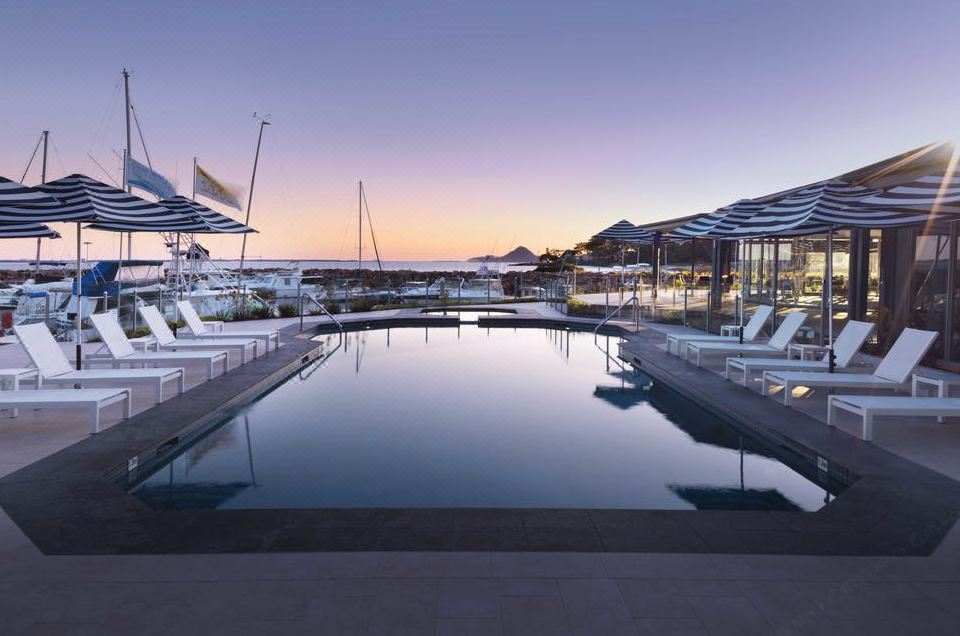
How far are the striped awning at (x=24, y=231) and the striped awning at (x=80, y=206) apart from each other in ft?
0.87

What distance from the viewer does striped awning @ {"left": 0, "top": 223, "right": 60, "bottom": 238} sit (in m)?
6.66

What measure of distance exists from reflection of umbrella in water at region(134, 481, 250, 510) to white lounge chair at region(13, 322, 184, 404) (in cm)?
176

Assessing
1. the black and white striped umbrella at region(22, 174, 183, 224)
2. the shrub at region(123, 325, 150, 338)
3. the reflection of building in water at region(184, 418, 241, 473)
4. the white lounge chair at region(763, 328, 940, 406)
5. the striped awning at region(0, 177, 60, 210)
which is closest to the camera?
the striped awning at region(0, 177, 60, 210)

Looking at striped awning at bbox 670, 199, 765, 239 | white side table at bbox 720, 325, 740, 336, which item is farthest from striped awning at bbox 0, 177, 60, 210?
white side table at bbox 720, 325, 740, 336

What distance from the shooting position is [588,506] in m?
4.68

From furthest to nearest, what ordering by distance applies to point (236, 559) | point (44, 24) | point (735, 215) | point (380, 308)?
point (380, 308) → point (44, 24) → point (735, 215) → point (236, 559)

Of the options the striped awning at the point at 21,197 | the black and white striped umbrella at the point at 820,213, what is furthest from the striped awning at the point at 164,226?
the black and white striped umbrella at the point at 820,213

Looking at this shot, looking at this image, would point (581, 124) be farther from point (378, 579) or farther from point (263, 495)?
point (378, 579)

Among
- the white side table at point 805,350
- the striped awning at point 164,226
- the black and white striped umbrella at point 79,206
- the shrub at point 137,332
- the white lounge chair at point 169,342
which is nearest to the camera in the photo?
the black and white striped umbrella at point 79,206

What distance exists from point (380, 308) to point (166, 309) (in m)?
6.53

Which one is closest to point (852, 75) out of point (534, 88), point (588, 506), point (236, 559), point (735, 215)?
point (735, 215)

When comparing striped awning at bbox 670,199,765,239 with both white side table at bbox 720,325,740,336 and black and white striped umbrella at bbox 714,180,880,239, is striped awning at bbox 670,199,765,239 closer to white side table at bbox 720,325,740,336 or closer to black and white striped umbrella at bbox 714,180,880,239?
black and white striped umbrella at bbox 714,180,880,239

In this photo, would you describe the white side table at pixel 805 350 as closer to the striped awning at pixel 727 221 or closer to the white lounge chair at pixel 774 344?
the white lounge chair at pixel 774 344

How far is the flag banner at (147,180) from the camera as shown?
475 inches
